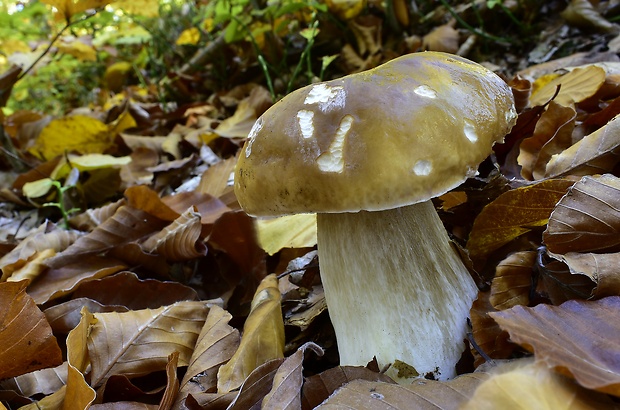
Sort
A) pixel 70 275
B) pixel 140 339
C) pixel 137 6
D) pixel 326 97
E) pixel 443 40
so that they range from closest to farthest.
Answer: pixel 326 97, pixel 140 339, pixel 70 275, pixel 443 40, pixel 137 6

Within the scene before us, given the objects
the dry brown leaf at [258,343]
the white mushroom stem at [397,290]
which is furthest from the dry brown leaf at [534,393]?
the dry brown leaf at [258,343]

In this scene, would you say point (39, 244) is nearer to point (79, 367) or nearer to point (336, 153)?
Result: point (79, 367)

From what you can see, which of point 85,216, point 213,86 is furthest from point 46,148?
point 213,86

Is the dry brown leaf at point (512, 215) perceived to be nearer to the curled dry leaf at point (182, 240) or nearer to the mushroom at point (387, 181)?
the mushroom at point (387, 181)

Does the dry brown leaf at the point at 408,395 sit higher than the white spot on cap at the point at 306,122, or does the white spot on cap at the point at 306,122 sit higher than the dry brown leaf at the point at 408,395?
the white spot on cap at the point at 306,122

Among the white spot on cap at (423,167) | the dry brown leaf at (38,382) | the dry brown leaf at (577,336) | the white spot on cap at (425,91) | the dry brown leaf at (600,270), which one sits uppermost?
the white spot on cap at (425,91)

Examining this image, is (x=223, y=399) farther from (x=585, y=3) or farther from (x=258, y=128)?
(x=585, y=3)

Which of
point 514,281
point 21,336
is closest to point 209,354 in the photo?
point 21,336
